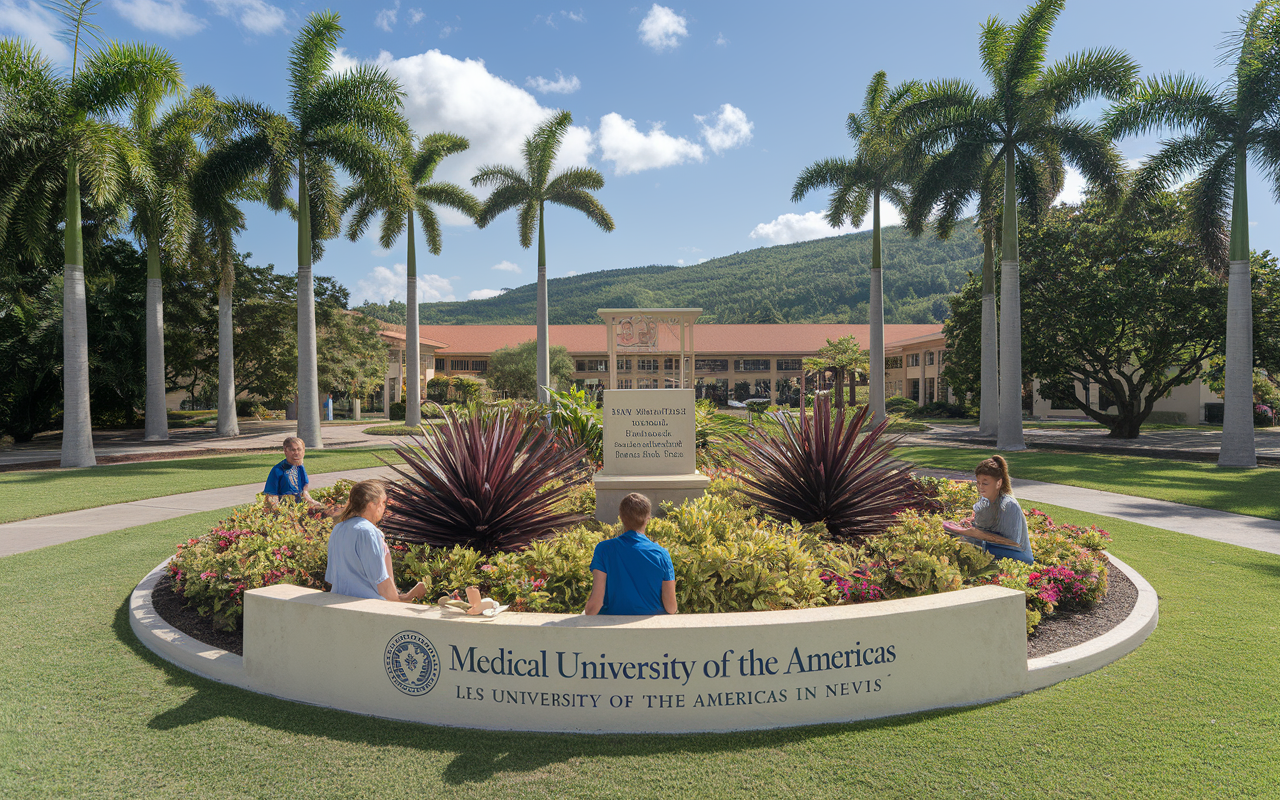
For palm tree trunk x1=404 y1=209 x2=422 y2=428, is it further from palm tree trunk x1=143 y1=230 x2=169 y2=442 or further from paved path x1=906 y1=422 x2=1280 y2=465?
paved path x1=906 y1=422 x2=1280 y2=465

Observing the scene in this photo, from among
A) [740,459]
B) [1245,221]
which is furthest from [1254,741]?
[1245,221]

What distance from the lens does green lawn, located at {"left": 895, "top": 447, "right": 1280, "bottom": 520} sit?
37.8 feet

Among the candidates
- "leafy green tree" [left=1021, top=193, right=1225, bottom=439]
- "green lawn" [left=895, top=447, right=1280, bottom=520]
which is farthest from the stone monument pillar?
"leafy green tree" [left=1021, top=193, right=1225, bottom=439]

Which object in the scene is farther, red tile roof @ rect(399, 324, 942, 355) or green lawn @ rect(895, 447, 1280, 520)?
red tile roof @ rect(399, 324, 942, 355)

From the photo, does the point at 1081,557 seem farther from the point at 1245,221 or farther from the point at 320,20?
the point at 320,20

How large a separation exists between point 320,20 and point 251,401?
30.1 metres

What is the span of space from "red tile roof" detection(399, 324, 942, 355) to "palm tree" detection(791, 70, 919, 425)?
2627 centimetres

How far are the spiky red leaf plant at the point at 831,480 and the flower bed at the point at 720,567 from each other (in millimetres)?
230

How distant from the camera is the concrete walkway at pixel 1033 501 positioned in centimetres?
870

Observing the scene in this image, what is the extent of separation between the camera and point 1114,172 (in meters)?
20.3

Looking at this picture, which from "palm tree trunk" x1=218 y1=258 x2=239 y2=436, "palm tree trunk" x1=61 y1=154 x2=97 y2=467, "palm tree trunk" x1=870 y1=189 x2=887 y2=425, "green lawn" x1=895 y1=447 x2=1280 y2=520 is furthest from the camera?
"palm tree trunk" x1=870 y1=189 x2=887 y2=425

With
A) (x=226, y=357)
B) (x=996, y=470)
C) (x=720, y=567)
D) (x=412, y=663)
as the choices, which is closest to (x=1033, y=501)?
(x=996, y=470)

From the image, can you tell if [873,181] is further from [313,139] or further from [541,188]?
[313,139]

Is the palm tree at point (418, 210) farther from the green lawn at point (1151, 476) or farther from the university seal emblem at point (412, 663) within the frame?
the university seal emblem at point (412, 663)
